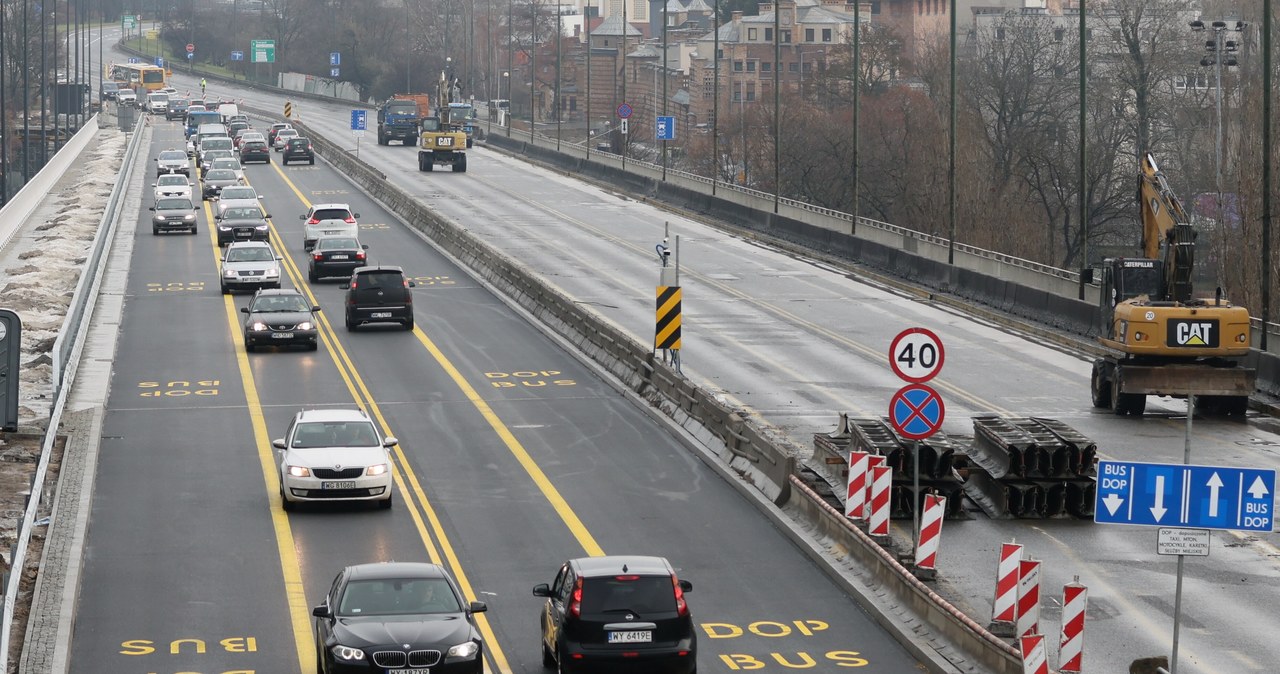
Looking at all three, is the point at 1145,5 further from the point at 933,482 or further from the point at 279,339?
the point at 933,482

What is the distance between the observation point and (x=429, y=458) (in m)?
28.8

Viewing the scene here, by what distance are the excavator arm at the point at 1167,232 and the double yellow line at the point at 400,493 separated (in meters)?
12.3

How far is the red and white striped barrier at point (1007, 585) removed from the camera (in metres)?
18.7

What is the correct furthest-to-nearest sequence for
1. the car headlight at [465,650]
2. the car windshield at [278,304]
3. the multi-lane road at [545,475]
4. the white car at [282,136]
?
the white car at [282,136]
the car windshield at [278,304]
the multi-lane road at [545,475]
the car headlight at [465,650]

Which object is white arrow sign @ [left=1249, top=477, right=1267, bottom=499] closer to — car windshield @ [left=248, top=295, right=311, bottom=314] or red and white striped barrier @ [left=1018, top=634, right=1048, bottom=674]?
red and white striped barrier @ [left=1018, top=634, right=1048, bottom=674]

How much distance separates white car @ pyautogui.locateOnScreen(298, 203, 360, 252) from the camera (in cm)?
5906

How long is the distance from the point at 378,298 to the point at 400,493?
16873 millimetres

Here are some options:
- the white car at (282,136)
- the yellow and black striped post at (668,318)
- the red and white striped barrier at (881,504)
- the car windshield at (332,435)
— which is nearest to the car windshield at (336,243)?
the yellow and black striped post at (668,318)

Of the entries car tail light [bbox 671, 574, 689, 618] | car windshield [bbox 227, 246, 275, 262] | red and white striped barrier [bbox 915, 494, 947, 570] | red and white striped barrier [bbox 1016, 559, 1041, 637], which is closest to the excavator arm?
red and white striped barrier [bbox 915, 494, 947, 570]

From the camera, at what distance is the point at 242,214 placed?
61.6 meters

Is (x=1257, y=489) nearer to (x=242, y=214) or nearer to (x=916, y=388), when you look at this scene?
(x=916, y=388)

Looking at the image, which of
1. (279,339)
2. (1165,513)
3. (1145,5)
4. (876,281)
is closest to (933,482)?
(1165,513)

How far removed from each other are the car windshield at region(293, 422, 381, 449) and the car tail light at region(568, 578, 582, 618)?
30.1ft

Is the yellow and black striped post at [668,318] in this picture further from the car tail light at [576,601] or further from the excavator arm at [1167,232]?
the car tail light at [576,601]
